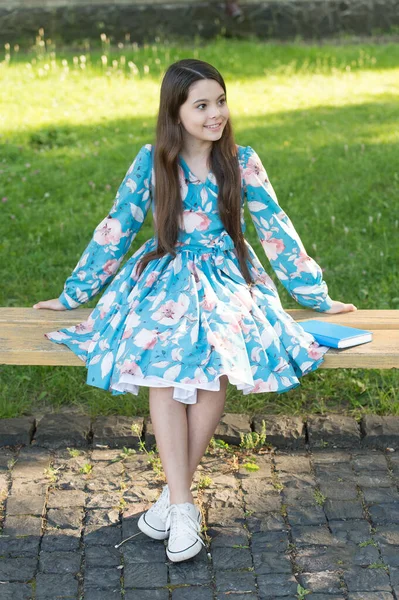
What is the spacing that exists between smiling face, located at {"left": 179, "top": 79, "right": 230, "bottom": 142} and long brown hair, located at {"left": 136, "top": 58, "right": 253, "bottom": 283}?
3cm

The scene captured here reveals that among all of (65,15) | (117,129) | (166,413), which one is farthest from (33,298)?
(65,15)

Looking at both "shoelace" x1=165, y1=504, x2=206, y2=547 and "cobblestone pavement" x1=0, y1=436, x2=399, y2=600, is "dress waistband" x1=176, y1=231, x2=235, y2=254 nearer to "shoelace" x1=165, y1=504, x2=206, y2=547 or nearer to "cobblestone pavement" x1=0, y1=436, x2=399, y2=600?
"cobblestone pavement" x1=0, y1=436, x2=399, y2=600

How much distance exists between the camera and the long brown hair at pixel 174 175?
3582 mm

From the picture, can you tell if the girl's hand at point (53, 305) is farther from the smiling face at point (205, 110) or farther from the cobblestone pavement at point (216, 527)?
the smiling face at point (205, 110)

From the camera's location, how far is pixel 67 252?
5570 millimetres

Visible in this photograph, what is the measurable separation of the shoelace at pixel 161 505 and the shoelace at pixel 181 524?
83mm

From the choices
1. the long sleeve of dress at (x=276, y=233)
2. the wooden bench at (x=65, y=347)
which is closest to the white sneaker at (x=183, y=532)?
the wooden bench at (x=65, y=347)

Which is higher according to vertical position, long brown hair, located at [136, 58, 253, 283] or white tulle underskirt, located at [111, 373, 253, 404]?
long brown hair, located at [136, 58, 253, 283]

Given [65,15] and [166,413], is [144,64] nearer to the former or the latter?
[65,15]

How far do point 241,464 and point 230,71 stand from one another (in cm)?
676

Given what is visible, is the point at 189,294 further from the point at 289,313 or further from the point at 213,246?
the point at 289,313

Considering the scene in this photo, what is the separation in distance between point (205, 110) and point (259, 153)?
11.7 ft

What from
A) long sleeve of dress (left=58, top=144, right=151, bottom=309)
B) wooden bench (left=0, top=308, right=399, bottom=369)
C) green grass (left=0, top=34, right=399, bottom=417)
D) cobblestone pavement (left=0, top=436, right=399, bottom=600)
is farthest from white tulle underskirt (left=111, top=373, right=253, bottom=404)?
green grass (left=0, top=34, right=399, bottom=417)

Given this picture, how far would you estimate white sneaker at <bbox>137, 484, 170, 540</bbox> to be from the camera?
10.7 feet
